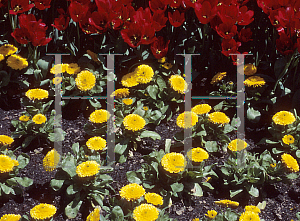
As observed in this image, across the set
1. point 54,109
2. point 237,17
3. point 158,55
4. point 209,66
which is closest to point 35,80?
point 54,109

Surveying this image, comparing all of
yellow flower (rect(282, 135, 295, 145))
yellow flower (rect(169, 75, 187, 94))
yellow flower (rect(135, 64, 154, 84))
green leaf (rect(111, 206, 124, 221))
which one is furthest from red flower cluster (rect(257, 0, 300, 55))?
green leaf (rect(111, 206, 124, 221))

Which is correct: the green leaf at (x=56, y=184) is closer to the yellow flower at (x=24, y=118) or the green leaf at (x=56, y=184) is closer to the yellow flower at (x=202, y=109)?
the yellow flower at (x=24, y=118)

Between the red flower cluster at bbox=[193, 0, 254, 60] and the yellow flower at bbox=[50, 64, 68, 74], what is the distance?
1134mm

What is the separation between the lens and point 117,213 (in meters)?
2.13

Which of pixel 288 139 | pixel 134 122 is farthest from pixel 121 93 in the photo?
pixel 288 139

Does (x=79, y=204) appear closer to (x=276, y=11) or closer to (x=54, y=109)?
(x=54, y=109)

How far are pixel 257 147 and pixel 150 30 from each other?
1209mm

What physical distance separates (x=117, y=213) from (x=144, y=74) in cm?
115

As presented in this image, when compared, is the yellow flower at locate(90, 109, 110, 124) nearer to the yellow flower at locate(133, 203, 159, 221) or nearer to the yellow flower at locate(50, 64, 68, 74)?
the yellow flower at locate(50, 64, 68, 74)

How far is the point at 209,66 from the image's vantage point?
3.28 meters

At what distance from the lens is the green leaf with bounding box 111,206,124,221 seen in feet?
6.99

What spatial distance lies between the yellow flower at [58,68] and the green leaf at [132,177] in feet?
3.51

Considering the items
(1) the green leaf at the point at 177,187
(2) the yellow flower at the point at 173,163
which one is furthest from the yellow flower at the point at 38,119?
(1) the green leaf at the point at 177,187

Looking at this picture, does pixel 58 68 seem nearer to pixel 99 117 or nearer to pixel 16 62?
pixel 16 62
